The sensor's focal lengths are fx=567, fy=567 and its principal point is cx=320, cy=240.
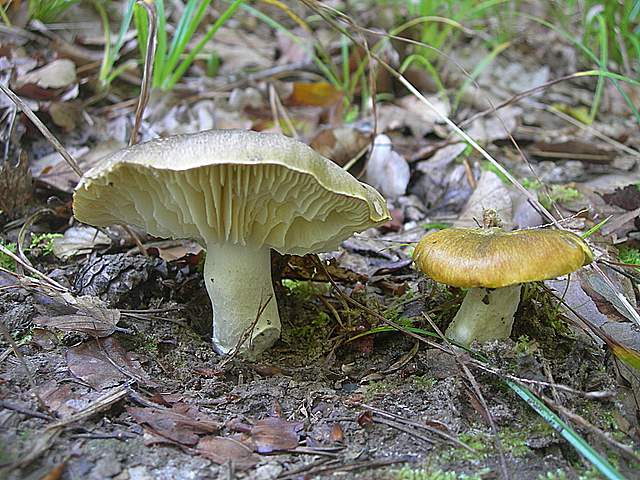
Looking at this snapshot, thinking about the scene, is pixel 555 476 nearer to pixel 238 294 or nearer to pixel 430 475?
pixel 430 475

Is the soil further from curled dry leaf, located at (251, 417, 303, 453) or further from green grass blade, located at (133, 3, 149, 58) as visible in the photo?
green grass blade, located at (133, 3, 149, 58)

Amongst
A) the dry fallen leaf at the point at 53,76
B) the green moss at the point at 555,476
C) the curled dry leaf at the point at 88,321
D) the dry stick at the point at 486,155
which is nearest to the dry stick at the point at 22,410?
the curled dry leaf at the point at 88,321

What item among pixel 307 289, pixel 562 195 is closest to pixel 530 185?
pixel 562 195

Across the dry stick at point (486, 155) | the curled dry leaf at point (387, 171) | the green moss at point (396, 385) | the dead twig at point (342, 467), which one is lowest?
the curled dry leaf at point (387, 171)

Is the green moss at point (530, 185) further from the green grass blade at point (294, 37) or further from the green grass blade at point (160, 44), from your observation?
the green grass blade at point (160, 44)

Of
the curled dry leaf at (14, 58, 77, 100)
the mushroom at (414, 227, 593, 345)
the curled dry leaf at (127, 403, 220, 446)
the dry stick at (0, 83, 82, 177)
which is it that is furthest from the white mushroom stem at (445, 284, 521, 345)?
the curled dry leaf at (14, 58, 77, 100)

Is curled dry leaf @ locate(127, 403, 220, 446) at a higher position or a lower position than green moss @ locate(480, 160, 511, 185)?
higher

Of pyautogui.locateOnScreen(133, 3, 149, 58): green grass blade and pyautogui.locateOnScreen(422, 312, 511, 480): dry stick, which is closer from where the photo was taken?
pyautogui.locateOnScreen(422, 312, 511, 480): dry stick

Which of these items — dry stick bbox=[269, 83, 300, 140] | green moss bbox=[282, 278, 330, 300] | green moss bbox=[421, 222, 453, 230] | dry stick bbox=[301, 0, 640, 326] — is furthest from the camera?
dry stick bbox=[269, 83, 300, 140]
